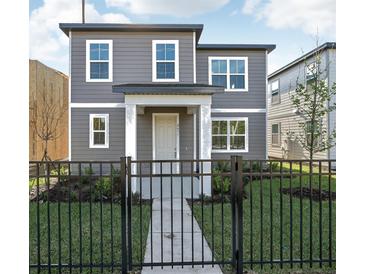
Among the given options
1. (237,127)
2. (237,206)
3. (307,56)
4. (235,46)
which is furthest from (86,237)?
(307,56)

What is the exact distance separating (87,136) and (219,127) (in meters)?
5.51

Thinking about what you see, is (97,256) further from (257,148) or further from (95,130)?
(257,148)

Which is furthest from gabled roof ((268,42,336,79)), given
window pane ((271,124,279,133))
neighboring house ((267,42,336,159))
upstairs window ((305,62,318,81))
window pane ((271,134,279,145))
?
window pane ((271,134,279,145))

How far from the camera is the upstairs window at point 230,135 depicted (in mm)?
13086

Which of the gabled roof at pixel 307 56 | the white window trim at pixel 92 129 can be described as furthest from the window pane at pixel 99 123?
the gabled roof at pixel 307 56

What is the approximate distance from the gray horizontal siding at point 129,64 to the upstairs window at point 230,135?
9.05 ft

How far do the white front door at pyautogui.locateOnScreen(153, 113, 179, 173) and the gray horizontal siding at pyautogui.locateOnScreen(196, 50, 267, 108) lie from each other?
2.14 meters

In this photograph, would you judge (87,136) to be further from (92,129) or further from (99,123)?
(99,123)

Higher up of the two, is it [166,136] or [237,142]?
[166,136]

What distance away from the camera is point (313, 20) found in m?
12.4

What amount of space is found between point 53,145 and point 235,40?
10.8 metres

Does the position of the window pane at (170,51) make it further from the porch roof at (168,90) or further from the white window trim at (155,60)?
the porch roof at (168,90)

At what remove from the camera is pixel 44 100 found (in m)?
13.7
